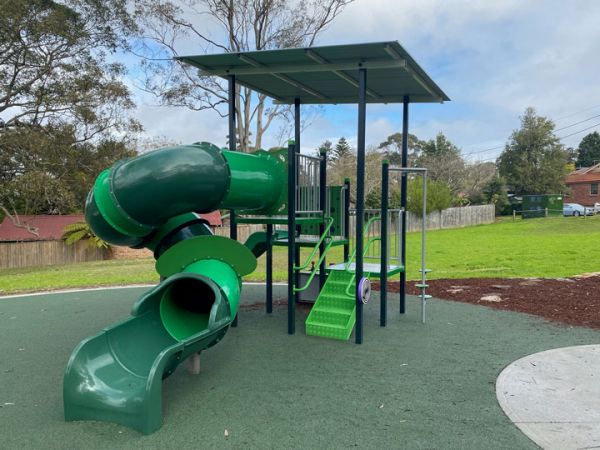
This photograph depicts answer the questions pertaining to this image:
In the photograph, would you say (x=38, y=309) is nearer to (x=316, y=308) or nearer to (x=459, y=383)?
(x=316, y=308)

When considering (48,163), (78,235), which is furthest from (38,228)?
(48,163)

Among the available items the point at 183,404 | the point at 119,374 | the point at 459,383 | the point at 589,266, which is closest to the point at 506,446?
the point at 459,383

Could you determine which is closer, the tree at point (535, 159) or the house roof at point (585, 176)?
the tree at point (535, 159)

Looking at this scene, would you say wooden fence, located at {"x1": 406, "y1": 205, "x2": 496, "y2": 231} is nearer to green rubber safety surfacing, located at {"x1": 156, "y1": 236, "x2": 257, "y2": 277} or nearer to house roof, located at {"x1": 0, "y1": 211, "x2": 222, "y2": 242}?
house roof, located at {"x1": 0, "y1": 211, "x2": 222, "y2": 242}

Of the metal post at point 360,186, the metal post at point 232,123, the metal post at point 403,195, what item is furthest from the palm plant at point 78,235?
the metal post at point 360,186

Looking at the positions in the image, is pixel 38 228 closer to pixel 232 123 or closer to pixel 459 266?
pixel 459 266

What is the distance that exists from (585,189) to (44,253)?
54.4 meters

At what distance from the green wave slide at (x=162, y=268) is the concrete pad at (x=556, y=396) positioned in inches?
106

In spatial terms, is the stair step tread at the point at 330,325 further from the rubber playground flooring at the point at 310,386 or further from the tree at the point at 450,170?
the tree at the point at 450,170

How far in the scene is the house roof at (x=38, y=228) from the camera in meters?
22.1

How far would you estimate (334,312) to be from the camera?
6.20 meters

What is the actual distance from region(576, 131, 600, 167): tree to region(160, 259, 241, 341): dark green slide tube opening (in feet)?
279

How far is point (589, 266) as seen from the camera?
13.3 m

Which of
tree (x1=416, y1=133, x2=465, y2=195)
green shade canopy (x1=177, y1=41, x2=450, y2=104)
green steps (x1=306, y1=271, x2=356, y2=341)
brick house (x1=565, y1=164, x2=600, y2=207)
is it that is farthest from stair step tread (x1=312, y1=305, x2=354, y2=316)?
brick house (x1=565, y1=164, x2=600, y2=207)
